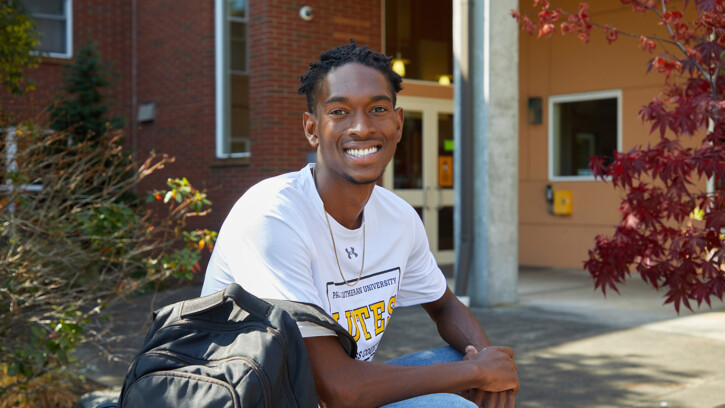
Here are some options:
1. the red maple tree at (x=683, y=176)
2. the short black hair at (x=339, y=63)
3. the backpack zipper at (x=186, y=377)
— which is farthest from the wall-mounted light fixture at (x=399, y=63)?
the backpack zipper at (x=186, y=377)

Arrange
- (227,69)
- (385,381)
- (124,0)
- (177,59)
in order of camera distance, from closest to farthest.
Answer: (385,381) → (227,69) → (177,59) → (124,0)

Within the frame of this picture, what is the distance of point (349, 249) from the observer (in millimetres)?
2414

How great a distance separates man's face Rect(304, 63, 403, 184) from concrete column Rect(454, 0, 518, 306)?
5496mm

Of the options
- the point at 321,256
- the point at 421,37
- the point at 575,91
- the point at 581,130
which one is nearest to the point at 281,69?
the point at 421,37

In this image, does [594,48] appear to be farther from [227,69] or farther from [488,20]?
[227,69]

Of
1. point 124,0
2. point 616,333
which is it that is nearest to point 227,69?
point 124,0

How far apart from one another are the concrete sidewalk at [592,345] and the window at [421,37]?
395 centimetres

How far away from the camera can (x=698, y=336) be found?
6.29m

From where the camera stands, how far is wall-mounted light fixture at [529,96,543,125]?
37.7 feet

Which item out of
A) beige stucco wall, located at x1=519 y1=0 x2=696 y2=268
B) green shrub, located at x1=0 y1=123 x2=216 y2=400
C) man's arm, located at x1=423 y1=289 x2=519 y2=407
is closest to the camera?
man's arm, located at x1=423 y1=289 x2=519 y2=407

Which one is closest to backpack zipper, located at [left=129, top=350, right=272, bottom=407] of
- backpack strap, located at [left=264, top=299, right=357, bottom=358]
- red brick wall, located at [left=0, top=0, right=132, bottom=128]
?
backpack strap, located at [left=264, top=299, right=357, bottom=358]

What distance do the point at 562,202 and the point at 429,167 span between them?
6.56ft

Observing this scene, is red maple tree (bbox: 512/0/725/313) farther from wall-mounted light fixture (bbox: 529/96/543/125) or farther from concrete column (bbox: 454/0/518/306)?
wall-mounted light fixture (bbox: 529/96/543/125)

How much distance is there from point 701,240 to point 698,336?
11.9 ft
